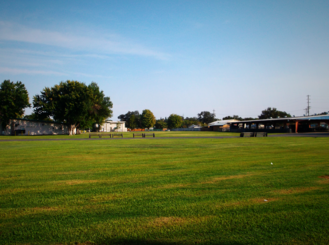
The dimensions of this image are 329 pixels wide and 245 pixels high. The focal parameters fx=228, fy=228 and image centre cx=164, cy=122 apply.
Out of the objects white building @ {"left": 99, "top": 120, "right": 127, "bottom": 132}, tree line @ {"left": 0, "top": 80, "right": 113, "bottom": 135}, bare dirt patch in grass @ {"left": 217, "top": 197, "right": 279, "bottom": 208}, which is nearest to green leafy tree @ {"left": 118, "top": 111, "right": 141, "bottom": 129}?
white building @ {"left": 99, "top": 120, "right": 127, "bottom": 132}

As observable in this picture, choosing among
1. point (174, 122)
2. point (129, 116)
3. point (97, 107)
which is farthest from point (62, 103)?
point (129, 116)

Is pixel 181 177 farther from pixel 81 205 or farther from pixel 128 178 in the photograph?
pixel 81 205

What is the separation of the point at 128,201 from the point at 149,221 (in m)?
1.26

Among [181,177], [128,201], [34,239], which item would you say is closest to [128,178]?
[181,177]

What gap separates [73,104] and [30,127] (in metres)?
16.1

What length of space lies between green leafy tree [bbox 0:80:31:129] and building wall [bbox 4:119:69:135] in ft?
5.17

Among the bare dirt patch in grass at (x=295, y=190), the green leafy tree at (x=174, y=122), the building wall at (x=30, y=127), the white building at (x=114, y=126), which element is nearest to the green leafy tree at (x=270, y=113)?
the green leafy tree at (x=174, y=122)

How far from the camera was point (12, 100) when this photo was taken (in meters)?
59.2

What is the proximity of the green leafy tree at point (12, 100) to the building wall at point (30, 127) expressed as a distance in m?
1.58

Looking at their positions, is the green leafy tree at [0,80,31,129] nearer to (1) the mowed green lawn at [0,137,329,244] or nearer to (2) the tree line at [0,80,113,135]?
(2) the tree line at [0,80,113,135]

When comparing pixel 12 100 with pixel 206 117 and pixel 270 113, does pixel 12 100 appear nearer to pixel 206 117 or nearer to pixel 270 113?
pixel 270 113

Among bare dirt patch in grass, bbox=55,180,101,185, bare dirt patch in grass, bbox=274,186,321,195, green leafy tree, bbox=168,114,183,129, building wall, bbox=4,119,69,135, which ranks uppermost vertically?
green leafy tree, bbox=168,114,183,129

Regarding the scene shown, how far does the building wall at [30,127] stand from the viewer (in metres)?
59.0

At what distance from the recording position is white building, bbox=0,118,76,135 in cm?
5897
